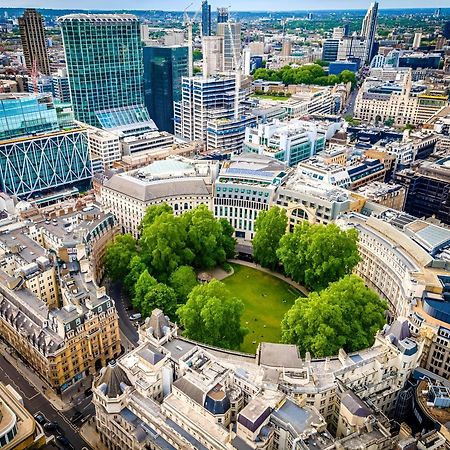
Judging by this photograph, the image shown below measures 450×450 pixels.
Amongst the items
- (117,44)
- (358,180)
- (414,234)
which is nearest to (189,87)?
(117,44)

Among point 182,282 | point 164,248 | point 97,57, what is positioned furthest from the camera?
point 97,57

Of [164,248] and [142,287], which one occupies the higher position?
[164,248]

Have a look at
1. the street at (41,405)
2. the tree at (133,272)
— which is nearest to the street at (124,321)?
the tree at (133,272)

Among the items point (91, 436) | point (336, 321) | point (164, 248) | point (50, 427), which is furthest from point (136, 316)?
point (336, 321)

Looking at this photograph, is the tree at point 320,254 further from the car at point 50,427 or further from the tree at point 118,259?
the car at point 50,427

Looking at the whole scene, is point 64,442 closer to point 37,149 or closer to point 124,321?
point 124,321

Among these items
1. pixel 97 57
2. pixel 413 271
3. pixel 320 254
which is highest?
pixel 97 57

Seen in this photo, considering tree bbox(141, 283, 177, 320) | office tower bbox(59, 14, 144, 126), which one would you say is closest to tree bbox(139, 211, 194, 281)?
tree bbox(141, 283, 177, 320)
